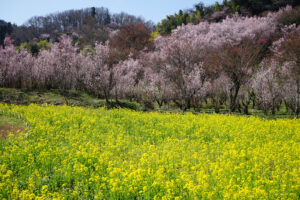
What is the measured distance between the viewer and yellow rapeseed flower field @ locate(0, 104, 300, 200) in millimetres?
5242

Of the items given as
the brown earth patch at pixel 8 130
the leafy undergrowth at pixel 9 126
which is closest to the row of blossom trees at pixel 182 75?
the leafy undergrowth at pixel 9 126

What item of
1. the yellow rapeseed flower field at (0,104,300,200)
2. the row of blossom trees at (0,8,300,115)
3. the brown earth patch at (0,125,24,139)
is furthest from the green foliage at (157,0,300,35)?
the brown earth patch at (0,125,24,139)

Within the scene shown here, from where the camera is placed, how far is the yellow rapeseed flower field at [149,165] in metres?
5.24

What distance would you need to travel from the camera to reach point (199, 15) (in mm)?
58781

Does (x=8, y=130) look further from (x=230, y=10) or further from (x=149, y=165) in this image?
(x=230, y=10)

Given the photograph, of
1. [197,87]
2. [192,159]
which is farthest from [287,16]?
[192,159]

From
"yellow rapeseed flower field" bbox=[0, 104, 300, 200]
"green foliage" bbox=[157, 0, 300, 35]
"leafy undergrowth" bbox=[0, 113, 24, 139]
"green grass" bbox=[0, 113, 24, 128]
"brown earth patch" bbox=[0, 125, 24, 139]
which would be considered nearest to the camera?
"yellow rapeseed flower field" bbox=[0, 104, 300, 200]

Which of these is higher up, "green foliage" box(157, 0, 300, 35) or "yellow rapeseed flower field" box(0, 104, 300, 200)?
"green foliage" box(157, 0, 300, 35)

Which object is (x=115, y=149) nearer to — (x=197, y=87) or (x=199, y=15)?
(x=197, y=87)

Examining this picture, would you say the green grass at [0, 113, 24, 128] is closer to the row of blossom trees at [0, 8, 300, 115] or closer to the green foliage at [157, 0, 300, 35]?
the row of blossom trees at [0, 8, 300, 115]

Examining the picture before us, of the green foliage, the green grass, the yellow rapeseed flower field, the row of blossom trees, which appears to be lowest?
the yellow rapeseed flower field

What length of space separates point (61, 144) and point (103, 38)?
63.4 metres

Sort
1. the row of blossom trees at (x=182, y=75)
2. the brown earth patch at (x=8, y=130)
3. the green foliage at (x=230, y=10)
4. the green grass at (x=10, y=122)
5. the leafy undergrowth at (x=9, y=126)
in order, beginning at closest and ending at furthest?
the brown earth patch at (x=8, y=130), the leafy undergrowth at (x=9, y=126), the green grass at (x=10, y=122), the row of blossom trees at (x=182, y=75), the green foliage at (x=230, y=10)

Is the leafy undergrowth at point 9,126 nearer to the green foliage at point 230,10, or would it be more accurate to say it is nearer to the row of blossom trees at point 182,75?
the row of blossom trees at point 182,75
